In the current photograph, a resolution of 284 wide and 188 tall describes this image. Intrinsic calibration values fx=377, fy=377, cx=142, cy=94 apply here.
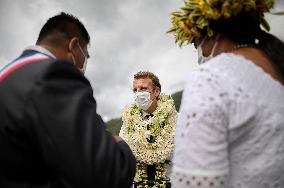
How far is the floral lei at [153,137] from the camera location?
614cm

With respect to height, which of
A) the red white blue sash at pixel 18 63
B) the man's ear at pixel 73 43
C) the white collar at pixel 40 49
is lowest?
the red white blue sash at pixel 18 63

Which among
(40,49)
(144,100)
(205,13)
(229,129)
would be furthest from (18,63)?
(144,100)

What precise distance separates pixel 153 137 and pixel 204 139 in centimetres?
460

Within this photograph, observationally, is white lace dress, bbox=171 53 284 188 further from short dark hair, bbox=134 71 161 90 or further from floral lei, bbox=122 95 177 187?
short dark hair, bbox=134 71 161 90

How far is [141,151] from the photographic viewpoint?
6.21 metres

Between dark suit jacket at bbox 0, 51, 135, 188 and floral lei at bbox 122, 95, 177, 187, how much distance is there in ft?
13.3

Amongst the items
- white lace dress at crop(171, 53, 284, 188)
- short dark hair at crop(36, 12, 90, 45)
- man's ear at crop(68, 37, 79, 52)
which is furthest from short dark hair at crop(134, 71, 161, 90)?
white lace dress at crop(171, 53, 284, 188)

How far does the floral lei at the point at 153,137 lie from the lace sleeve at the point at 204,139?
14.2ft

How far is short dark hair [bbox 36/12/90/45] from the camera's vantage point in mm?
2591

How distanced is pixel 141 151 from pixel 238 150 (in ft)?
14.5

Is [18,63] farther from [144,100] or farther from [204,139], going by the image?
[144,100]

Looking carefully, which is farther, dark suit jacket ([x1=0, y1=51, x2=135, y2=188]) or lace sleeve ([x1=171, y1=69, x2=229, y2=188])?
dark suit jacket ([x1=0, y1=51, x2=135, y2=188])

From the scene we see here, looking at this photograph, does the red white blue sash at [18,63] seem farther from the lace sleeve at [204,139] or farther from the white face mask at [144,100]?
the white face mask at [144,100]

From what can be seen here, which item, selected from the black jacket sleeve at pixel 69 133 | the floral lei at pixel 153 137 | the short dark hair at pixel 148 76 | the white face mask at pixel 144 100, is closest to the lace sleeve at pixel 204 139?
the black jacket sleeve at pixel 69 133
